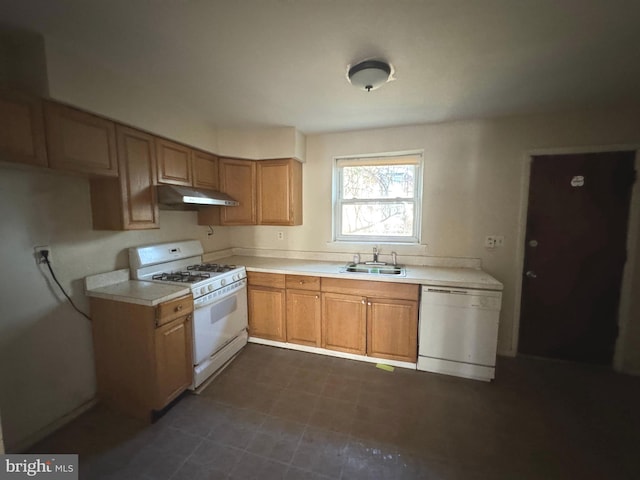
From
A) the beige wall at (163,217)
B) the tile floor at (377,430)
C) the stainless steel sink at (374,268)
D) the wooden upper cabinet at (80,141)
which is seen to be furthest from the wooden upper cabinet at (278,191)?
the tile floor at (377,430)

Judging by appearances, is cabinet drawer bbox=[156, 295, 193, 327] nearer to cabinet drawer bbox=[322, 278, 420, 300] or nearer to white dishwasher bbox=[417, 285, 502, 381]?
cabinet drawer bbox=[322, 278, 420, 300]

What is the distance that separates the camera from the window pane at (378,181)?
9.55ft

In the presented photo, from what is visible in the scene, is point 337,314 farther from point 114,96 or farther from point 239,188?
point 114,96

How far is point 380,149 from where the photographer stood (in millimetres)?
2887

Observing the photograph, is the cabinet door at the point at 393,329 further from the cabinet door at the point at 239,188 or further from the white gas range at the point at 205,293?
the cabinet door at the point at 239,188

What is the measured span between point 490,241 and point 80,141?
349 centimetres

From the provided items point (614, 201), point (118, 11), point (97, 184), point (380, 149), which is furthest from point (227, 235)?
point (614, 201)

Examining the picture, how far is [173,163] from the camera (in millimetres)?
2373

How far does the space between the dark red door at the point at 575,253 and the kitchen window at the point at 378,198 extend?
1.09m

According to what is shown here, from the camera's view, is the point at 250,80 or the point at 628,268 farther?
the point at 628,268

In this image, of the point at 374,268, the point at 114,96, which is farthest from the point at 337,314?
the point at 114,96

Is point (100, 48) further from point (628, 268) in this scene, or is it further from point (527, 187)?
point (628, 268)

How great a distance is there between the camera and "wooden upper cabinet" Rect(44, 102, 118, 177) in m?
1.52

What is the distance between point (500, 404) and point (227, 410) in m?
2.10
